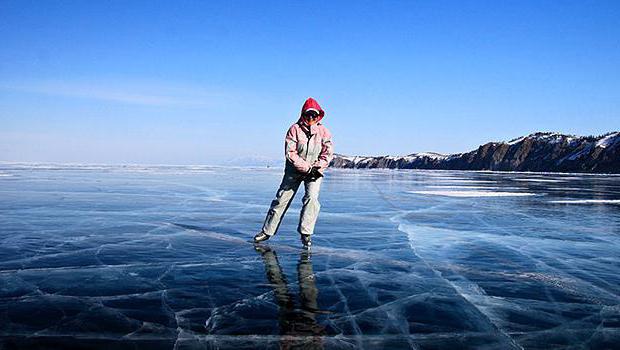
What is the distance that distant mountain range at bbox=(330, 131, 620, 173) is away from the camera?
216 ft

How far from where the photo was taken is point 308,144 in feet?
19.0

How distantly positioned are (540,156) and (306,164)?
289 ft

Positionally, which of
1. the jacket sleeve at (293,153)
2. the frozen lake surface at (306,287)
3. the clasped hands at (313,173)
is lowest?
the frozen lake surface at (306,287)

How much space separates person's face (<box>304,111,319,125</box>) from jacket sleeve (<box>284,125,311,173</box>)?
0.71ft

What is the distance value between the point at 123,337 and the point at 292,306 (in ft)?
3.69

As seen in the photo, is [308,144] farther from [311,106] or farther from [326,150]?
[311,106]

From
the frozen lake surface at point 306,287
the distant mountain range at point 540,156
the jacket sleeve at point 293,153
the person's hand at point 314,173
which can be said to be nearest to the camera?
the frozen lake surface at point 306,287

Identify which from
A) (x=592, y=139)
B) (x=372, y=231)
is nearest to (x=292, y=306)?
(x=372, y=231)

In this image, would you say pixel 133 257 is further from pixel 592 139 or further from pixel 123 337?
pixel 592 139

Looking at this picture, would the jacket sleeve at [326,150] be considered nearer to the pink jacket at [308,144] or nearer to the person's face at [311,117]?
the pink jacket at [308,144]

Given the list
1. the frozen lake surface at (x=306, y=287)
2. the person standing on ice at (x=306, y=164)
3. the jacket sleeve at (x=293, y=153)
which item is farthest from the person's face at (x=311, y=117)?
the frozen lake surface at (x=306, y=287)

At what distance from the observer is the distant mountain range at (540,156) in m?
65.9

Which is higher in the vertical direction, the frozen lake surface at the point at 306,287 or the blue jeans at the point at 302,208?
the blue jeans at the point at 302,208

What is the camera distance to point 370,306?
10.6 feet
